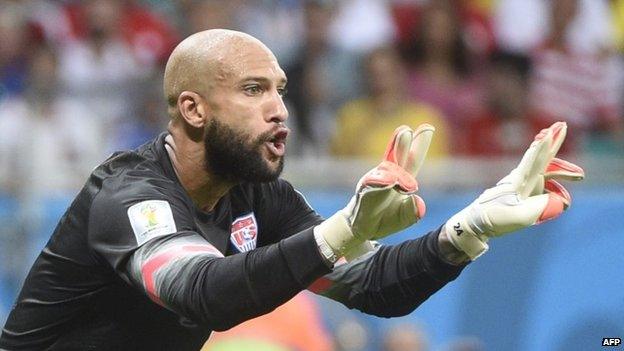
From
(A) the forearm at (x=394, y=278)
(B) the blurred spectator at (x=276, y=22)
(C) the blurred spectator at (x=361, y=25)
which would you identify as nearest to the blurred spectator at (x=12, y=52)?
(B) the blurred spectator at (x=276, y=22)

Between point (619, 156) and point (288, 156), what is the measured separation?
2220 millimetres

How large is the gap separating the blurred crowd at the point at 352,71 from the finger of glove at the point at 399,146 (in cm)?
429

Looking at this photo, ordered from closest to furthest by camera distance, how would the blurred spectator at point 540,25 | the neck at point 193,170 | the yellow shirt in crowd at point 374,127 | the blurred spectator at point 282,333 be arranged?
the neck at point 193,170 < the blurred spectator at point 282,333 < the yellow shirt in crowd at point 374,127 < the blurred spectator at point 540,25

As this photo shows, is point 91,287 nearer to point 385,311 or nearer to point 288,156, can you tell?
point 385,311

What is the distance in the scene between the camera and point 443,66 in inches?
336

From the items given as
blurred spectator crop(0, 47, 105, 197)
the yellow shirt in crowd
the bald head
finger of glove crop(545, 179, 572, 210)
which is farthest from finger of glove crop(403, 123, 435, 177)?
the yellow shirt in crowd

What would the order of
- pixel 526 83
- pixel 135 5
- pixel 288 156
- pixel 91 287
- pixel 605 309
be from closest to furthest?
pixel 91 287, pixel 605 309, pixel 288 156, pixel 526 83, pixel 135 5

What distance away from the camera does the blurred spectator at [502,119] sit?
8.16m

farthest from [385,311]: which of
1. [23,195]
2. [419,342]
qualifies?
[23,195]

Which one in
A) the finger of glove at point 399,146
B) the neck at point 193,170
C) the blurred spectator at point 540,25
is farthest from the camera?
the blurred spectator at point 540,25

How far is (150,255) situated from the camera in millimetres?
3650

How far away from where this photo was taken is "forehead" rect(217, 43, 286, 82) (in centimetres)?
400

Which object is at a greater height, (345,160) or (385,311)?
(345,160)

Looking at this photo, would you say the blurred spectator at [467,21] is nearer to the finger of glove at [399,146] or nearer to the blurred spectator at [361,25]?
the blurred spectator at [361,25]
